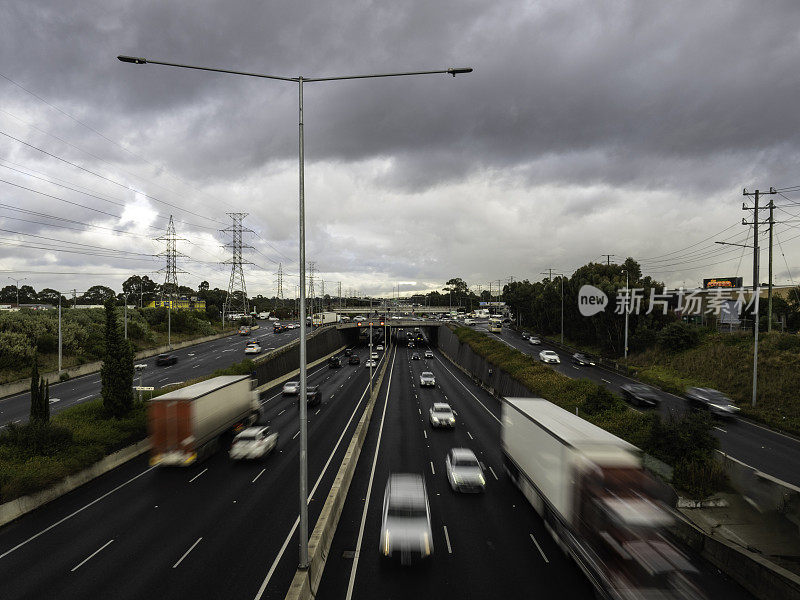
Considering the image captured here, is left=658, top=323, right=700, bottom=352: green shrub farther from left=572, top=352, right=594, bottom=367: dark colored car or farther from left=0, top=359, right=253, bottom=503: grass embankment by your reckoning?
left=0, top=359, right=253, bottom=503: grass embankment

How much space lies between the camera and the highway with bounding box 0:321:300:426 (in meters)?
32.0

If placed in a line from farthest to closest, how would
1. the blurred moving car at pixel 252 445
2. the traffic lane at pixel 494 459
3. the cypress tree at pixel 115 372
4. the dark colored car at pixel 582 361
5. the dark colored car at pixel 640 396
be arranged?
the dark colored car at pixel 582 361
the dark colored car at pixel 640 396
the cypress tree at pixel 115 372
the blurred moving car at pixel 252 445
the traffic lane at pixel 494 459

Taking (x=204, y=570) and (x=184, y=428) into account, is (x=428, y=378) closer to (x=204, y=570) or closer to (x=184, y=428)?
(x=184, y=428)

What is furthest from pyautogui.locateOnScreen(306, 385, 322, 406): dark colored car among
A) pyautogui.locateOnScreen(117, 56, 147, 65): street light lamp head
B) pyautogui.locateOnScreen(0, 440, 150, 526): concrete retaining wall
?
pyautogui.locateOnScreen(117, 56, 147, 65): street light lamp head

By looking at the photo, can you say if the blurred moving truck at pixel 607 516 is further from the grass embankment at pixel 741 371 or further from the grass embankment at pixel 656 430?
the grass embankment at pixel 741 371

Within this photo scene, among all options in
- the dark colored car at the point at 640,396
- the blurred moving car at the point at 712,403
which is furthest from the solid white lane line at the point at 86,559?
the dark colored car at the point at 640,396

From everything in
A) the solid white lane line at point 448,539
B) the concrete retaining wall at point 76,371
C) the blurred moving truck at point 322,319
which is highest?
the blurred moving truck at point 322,319

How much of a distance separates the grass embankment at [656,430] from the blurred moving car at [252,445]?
19.5m

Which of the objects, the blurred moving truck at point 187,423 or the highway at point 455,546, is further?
the blurred moving truck at point 187,423

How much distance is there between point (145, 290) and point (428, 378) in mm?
145698

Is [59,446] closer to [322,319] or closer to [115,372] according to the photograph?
[115,372]

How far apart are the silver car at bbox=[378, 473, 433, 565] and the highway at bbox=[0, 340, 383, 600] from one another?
3298mm

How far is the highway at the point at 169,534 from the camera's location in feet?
36.8

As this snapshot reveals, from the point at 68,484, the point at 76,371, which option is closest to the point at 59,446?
the point at 68,484
